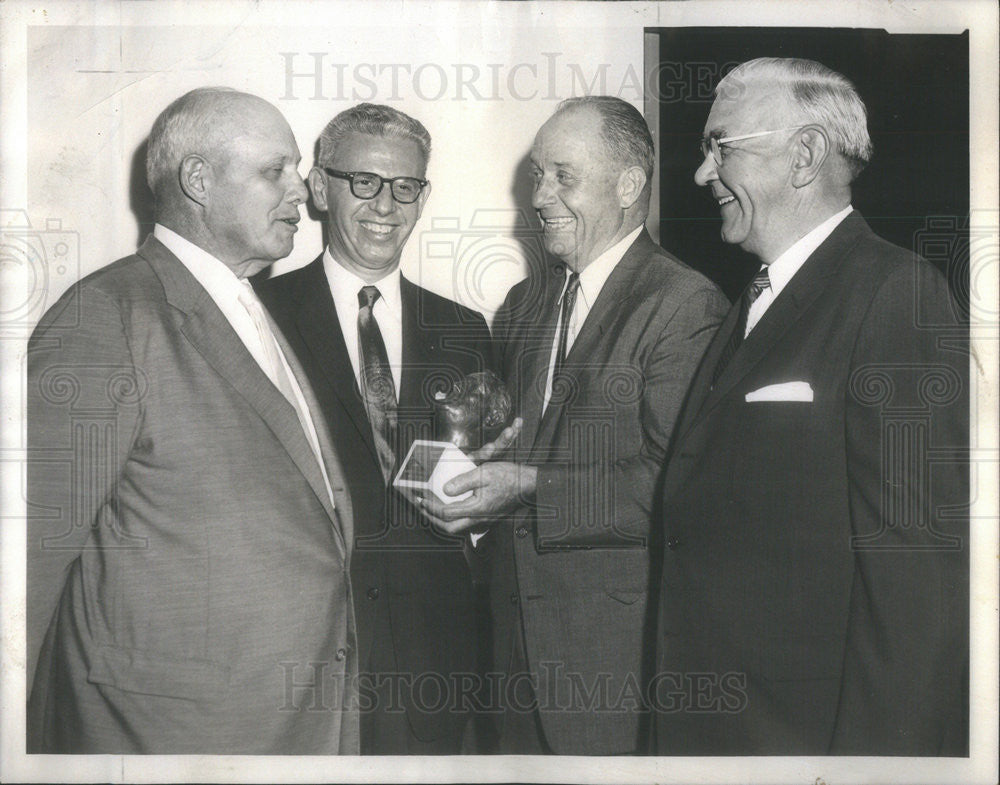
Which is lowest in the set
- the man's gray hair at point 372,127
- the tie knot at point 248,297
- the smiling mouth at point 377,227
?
the tie knot at point 248,297

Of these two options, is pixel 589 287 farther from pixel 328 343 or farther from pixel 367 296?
pixel 328 343

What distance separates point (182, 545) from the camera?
2533 millimetres

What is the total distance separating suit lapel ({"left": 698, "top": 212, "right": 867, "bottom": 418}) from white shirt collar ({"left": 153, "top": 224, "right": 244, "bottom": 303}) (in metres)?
1.22

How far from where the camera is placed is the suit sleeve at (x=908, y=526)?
252 centimetres

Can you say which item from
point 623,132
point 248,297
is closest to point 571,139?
point 623,132

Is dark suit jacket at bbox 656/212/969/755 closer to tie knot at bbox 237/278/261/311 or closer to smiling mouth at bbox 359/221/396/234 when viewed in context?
smiling mouth at bbox 359/221/396/234

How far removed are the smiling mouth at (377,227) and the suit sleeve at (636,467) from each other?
0.68m

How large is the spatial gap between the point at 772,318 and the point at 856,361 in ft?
0.77

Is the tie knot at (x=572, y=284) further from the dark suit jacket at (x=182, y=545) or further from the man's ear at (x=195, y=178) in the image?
the man's ear at (x=195, y=178)

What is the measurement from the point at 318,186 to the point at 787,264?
1.21 meters

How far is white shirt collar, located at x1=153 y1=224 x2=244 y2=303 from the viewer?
2.56 m

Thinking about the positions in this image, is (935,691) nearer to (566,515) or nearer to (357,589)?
(566,515)

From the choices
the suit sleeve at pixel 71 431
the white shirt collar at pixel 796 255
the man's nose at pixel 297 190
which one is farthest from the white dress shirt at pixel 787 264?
the suit sleeve at pixel 71 431

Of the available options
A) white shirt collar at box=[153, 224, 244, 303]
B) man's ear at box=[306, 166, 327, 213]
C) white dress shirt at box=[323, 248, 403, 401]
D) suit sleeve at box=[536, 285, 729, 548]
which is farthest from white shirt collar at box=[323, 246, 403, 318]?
suit sleeve at box=[536, 285, 729, 548]
